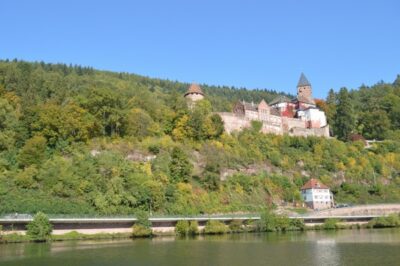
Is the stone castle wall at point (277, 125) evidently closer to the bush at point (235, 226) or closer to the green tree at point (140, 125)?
the green tree at point (140, 125)

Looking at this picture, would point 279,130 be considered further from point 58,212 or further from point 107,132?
point 58,212

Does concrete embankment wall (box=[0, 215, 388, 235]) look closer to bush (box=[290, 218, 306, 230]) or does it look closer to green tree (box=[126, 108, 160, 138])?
bush (box=[290, 218, 306, 230])

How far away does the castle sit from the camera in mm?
89438

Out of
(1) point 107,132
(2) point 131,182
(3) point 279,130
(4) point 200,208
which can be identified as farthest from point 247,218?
(3) point 279,130

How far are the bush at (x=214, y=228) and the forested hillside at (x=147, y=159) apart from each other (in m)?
4.32

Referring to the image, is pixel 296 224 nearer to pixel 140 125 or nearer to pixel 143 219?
pixel 143 219

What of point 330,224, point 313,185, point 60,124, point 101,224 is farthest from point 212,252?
point 313,185

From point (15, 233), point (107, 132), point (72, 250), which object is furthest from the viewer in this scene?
point (107, 132)

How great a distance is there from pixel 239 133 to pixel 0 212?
47036mm

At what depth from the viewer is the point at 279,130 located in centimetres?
9362

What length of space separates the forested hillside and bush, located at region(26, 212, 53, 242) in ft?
13.8

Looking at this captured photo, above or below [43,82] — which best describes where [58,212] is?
below

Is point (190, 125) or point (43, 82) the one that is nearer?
point (190, 125)

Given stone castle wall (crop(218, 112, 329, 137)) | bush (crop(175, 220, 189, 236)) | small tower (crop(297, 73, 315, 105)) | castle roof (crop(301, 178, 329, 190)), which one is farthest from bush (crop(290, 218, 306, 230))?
small tower (crop(297, 73, 315, 105))
